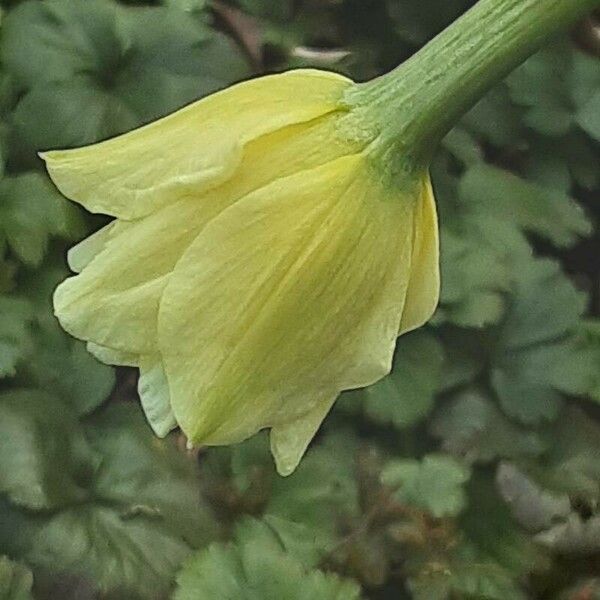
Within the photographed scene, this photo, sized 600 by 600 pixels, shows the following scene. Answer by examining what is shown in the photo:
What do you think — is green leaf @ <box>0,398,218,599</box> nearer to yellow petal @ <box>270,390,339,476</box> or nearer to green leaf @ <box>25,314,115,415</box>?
green leaf @ <box>25,314,115,415</box>

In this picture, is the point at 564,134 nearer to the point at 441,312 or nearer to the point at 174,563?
the point at 441,312

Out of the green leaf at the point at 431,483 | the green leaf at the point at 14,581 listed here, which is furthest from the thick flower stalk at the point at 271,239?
the green leaf at the point at 431,483

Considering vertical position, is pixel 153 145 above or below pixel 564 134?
above

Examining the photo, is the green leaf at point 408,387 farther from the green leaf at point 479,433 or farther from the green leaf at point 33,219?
the green leaf at point 33,219

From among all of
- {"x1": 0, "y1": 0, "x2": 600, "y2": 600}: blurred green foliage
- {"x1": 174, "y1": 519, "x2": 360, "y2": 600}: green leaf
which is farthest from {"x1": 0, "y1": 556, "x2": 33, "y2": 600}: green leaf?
{"x1": 174, "y1": 519, "x2": 360, "y2": 600}: green leaf

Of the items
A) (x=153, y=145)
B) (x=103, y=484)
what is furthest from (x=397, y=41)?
(x=153, y=145)

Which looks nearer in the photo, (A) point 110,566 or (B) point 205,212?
(B) point 205,212
